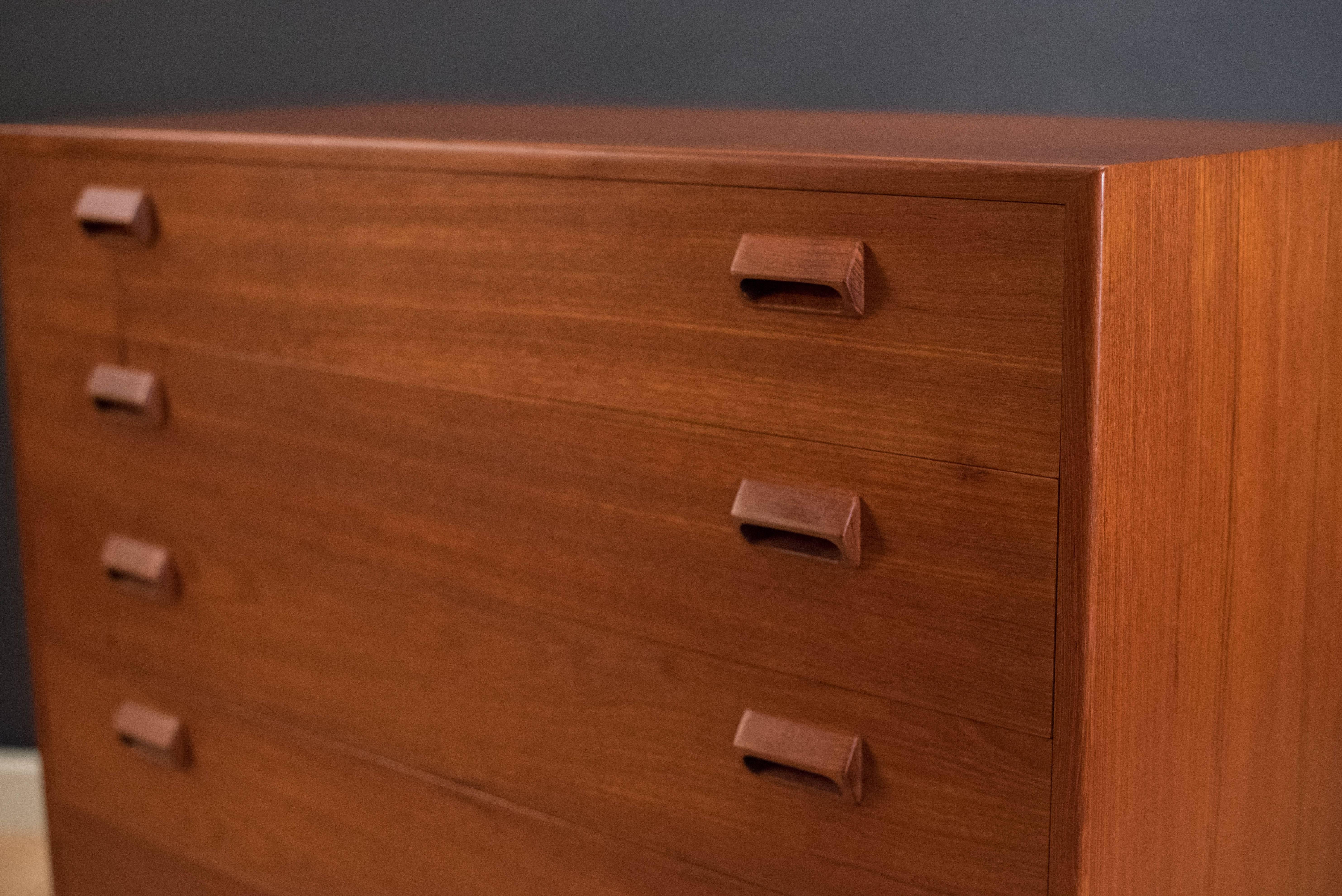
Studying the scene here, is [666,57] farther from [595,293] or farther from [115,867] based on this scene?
[115,867]

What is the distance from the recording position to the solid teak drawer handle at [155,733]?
53.8 inches

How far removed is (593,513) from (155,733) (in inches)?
24.3

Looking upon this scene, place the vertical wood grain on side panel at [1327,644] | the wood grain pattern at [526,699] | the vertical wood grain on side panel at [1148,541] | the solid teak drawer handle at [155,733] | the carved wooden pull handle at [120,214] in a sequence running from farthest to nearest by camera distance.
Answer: the solid teak drawer handle at [155,733]
the carved wooden pull handle at [120,214]
the vertical wood grain on side panel at [1327,644]
the wood grain pattern at [526,699]
the vertical wood grain on side panel at [1148,541]

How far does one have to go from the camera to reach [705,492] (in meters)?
0.96

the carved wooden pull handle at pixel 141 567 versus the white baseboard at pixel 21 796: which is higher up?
the carved wooden pull handle at pixel 141 567

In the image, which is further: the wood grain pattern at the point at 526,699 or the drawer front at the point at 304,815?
the drawer front at the point at 304,815

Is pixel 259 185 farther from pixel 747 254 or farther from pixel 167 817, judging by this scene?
pixel 167 817

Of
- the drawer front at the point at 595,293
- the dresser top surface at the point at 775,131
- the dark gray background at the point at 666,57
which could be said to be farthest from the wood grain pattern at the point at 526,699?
the dark gray background at the point at 666,57

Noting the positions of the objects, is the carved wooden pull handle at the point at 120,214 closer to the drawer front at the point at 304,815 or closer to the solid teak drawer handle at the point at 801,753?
the drawer front at the point at 304,815

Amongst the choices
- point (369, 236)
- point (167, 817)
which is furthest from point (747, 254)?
→ point (167, 817)

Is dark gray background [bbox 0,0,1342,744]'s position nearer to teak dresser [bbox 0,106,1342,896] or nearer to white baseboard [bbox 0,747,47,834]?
white baseboard [bbox 0,747,47,834]

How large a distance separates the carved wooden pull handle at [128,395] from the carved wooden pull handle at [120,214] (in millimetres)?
123

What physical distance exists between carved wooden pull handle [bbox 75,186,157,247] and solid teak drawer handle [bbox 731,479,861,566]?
0.65 metres

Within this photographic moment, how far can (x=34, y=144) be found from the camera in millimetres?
1326
